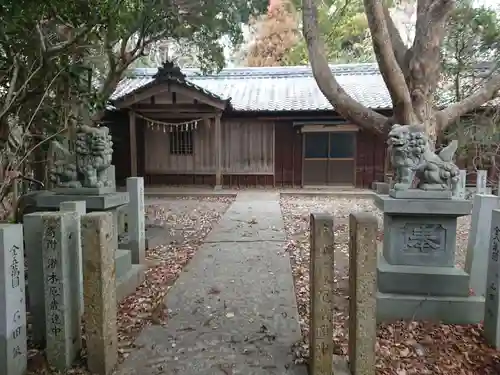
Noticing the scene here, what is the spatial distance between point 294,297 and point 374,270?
1711mm

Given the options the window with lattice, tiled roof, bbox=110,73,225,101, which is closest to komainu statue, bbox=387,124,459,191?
tiled roof, bbox=110,73,225,101

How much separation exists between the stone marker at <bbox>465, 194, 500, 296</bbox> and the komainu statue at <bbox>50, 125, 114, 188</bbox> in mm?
4106

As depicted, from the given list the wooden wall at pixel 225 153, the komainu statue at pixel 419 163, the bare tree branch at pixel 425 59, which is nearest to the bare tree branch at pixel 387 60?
the bare tree branch at pixel 425 59

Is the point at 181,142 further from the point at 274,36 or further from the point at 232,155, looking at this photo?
the point at 274,36

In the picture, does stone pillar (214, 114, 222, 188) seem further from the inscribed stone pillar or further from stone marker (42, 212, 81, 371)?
stone marker (42, 212, 81, 371)

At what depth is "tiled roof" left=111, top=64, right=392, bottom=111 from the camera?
14.4m

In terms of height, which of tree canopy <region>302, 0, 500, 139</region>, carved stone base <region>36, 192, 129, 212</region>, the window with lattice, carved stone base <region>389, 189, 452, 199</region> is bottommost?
carved stone base <region>36, 192, 129, 212</region>

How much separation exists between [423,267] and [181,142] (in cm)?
1217

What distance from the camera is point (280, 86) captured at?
692 inches

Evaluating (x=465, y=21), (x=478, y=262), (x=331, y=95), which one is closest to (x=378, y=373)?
(x=478, y=262)

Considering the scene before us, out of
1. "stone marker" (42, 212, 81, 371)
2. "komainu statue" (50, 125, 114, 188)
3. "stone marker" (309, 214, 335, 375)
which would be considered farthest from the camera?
"komainu statue" (50, 125, 114, 188)

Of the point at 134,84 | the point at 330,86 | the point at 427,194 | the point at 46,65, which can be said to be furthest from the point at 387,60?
the point at 134,84

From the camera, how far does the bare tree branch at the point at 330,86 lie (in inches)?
277

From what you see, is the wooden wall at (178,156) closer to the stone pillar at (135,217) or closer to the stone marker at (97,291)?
the stone pillar at (135,217)
